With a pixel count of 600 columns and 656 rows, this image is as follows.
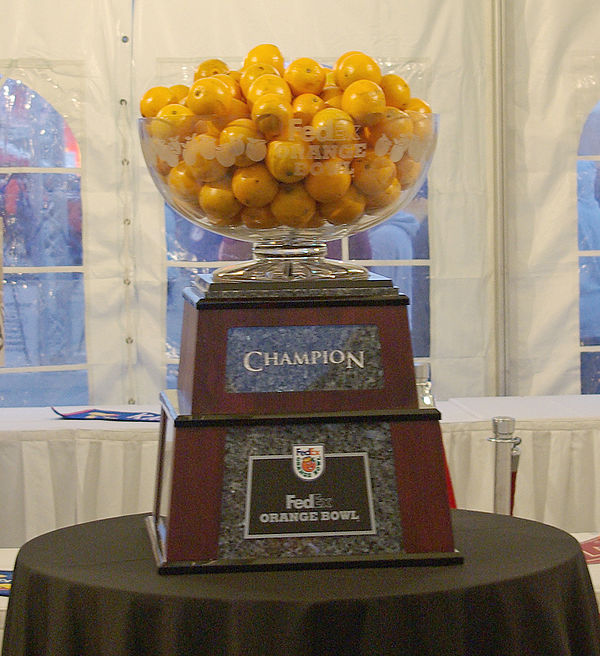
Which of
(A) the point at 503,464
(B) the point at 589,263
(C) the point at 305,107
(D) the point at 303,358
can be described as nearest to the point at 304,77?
(C) the point at 305,107

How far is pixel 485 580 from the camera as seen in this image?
0.84m

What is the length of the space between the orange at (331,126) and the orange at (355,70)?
0.12 feet

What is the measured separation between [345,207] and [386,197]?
50 mm

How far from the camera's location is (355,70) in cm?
93

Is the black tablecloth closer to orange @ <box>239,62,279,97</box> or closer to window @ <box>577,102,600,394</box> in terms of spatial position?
orange @ <box>239,62,279,97</box>

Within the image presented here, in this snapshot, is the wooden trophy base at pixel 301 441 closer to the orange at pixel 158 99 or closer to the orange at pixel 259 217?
the orange at pixel 259 217

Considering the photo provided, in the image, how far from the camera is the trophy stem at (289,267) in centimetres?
99

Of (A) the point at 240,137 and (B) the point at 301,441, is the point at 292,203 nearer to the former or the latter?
(A) the point at 240,137

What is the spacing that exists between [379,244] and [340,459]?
2.27 m

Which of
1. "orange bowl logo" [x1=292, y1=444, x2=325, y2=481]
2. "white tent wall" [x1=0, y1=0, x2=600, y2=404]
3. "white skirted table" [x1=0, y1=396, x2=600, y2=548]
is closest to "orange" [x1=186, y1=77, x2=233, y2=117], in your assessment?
"orange bowl logo" [x1=292, y1=444, x2=325, y2=481]

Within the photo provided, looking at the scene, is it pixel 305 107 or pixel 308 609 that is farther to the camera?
pixel 305 107

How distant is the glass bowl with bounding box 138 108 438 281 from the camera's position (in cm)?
92

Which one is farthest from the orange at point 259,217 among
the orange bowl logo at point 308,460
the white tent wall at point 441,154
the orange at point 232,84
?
the white tent wall at point 441,154

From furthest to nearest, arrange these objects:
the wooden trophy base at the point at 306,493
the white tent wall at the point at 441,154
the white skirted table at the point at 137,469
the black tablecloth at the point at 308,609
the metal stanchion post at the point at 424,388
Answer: the white tent wall at the point at 441,154 → the white skirted table at the point at 137,469 → the metal stanchion post at the point at 424,388 → the wooden trophy base at the point at 306,493 → the black tablecloth at the point at 308,609
